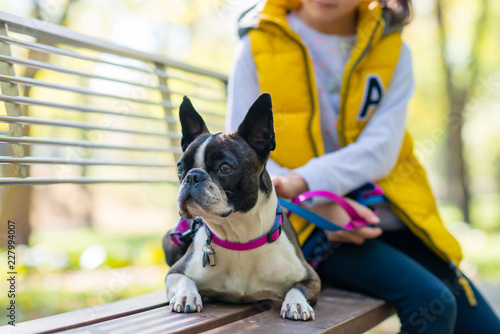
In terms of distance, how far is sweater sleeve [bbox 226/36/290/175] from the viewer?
7.80 ft

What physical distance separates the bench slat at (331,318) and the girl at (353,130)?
0.09m

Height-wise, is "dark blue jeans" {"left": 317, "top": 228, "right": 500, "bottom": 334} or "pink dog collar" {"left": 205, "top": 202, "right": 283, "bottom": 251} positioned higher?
"pink dog collar" {"left": 205, "top": 202, "right": 283, "bottom": 251}

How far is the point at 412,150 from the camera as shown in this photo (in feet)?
8.55

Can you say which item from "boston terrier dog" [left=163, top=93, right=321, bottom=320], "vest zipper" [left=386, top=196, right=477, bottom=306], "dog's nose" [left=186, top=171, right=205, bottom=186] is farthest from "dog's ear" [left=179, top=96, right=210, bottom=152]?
"vest zipper" [left=386, top=196, right=477, bottom=306]

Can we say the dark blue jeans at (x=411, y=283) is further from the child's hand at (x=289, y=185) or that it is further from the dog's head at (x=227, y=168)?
the dog's head at (x=227, y=168)

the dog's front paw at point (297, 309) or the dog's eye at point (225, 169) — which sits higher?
the dog's eye at point (225, 169)

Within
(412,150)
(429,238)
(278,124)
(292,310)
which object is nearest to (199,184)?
(292,310)

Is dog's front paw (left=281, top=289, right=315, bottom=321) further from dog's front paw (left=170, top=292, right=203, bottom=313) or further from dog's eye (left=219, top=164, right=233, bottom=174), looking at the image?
dog's eye (left=219, top=164, right=233, bottom=174)

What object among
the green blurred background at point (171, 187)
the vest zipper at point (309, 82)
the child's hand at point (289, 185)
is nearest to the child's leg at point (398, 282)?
the child's hand at point (289, 185)

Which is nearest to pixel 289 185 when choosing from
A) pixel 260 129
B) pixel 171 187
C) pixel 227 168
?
pixel 260 129

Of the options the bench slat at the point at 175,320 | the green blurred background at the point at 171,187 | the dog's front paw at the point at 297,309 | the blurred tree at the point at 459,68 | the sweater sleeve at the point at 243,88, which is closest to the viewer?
the bench slat at the point at 175,320

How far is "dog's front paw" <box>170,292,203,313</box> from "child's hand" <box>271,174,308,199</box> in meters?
0.62

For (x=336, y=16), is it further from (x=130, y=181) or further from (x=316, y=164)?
(x=130, y=181)

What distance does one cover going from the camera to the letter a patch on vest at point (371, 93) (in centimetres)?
239
